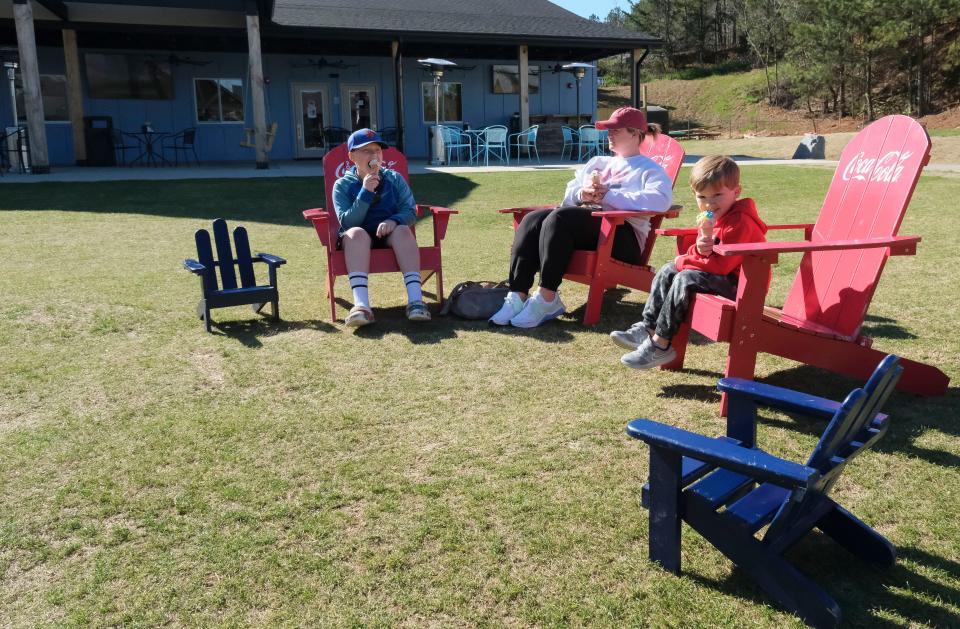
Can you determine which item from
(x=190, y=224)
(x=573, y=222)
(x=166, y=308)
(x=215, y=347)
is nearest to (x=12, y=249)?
(x=190, y=224)

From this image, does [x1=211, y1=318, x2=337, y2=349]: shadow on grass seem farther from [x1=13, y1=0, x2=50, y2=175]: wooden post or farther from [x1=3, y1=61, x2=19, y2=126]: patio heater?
[x1=3, y1=61, x2=19, y2=126]: patio heater

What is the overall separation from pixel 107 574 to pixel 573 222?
2.85 meters

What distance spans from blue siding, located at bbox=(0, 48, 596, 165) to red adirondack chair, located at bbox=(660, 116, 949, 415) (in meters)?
17.7

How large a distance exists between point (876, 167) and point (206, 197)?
9376mm

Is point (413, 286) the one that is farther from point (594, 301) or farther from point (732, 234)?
point (732, 234)

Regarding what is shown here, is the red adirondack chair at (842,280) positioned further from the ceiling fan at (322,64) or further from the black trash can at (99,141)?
the ceiling fan at (322,64)

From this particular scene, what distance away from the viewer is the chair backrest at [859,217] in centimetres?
305

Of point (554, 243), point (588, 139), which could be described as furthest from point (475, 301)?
point (588, 139)

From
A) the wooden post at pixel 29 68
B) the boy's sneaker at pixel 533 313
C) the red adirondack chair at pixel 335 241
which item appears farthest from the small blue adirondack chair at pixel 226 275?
the wooden post at pixel 29 68

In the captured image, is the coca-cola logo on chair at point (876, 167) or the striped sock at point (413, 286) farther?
the striped sock at point (413, 286)

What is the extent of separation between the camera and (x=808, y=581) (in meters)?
1.75

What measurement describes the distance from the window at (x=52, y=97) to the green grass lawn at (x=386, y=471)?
15275 mm

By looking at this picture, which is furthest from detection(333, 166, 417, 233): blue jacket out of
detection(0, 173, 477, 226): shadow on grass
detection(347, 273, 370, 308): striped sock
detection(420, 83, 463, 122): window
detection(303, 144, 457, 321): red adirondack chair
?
detection(420, 83, 463, 122): window

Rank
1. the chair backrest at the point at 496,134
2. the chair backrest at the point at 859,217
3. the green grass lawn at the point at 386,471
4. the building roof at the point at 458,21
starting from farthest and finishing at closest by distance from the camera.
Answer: the building roof at the point at 458,21
the chair backrest at the point at 496,134
the chair backrest at the point at 859,217
the green grass lawn at the point at 386,471
